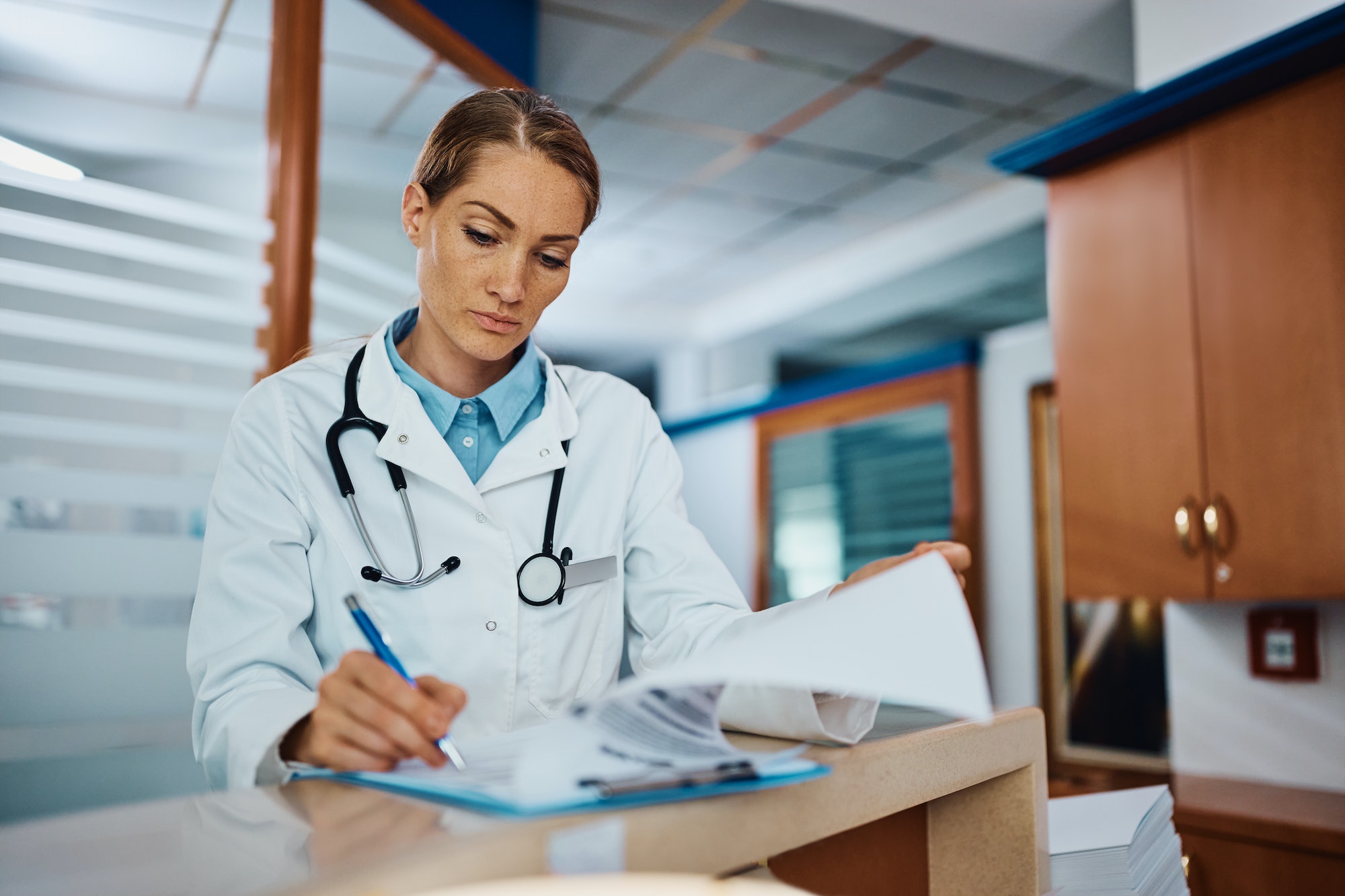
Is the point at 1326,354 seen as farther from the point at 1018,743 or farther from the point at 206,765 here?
the point at 206,765

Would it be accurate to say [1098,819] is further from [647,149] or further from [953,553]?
[647,149]

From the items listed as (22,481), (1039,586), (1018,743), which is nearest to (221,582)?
(1018,743)

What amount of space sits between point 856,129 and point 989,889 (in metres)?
3.96

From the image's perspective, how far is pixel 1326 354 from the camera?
86.0 inches

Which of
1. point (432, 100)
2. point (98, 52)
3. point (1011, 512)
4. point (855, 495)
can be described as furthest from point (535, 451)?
point (855, 495)

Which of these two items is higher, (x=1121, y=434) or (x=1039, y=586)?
(x=1121, y=434)

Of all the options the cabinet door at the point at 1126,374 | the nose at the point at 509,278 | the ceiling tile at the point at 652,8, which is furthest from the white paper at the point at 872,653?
the ceiling tile at the point at 652,8

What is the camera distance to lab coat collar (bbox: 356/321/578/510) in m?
1.15

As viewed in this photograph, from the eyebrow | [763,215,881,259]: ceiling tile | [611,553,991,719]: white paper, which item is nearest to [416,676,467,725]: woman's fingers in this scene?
[611,553,991,719]: white paper

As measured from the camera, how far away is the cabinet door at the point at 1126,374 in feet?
8.09

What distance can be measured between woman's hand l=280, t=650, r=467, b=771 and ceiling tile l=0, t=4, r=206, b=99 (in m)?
2.09

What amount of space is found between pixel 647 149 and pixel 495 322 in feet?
11.9

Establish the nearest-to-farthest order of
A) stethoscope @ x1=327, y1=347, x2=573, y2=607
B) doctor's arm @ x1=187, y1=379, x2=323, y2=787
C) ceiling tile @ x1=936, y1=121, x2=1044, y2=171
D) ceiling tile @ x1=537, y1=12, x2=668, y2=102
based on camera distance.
Answer: doctor's arm @ x1=187, y1=379, x2=323, y2=787 → stethoscope @ x1=327, y1=347, x2=573, y2=607 → ceiling tile @ x1=537, y1=12, x2=668, y2=102 → ceiling tile @ x1=936, y1=121, x2=1044, y2=171

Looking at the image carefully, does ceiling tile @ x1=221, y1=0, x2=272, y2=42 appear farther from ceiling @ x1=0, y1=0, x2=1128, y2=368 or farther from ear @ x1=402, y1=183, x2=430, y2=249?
ear @ x1=402, y1=183, x2=430, y2=249
